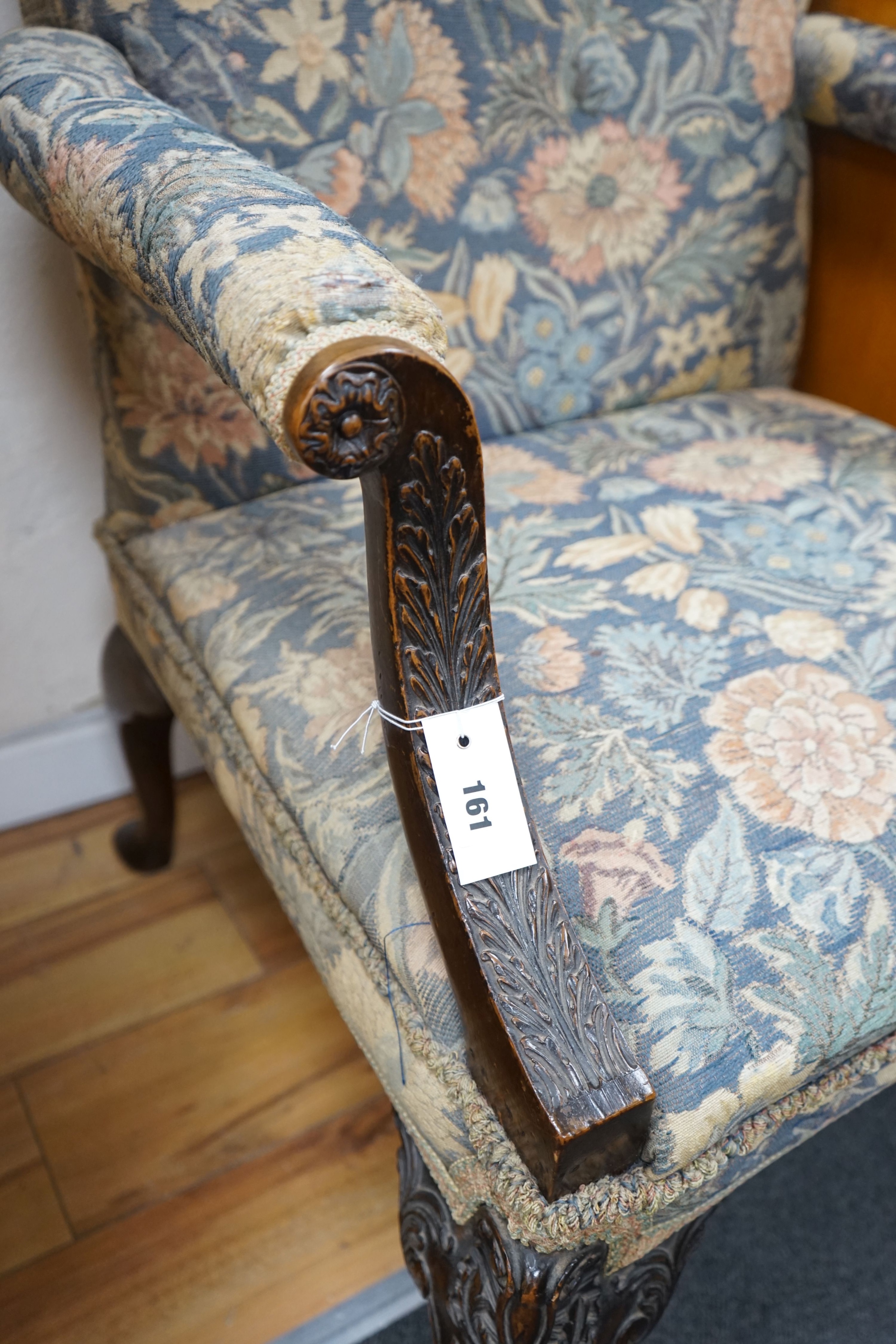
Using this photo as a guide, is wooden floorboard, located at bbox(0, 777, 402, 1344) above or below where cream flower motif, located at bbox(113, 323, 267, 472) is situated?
below

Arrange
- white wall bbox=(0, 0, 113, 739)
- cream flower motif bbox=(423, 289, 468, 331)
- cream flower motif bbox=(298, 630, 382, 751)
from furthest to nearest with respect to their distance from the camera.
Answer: white wall bbox=(0, 0, 113, 739) < cream flower motif bbox=(423, 289, 468, 331) < cream flower motif bbox=(298, 630, 382, 751)

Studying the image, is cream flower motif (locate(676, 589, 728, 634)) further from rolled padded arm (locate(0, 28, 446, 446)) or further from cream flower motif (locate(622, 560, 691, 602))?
rolled padded arm (locate(0, 28, 446, 446))

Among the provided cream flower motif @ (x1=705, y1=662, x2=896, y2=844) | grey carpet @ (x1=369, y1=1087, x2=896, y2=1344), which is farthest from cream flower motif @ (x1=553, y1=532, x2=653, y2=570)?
grey carpet @ (x1=369, y1=1087, x2=896, y2=1344)

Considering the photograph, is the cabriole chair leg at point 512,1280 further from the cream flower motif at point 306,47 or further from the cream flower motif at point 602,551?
the cream flower motif at point 306,47

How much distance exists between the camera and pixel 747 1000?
43 cm

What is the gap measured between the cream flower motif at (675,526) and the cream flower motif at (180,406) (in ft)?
0.89

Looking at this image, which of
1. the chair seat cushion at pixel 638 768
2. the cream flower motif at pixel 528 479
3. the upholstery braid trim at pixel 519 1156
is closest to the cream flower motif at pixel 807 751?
the chair seat cushion at pixel 638 768

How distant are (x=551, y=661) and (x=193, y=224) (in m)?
0.28

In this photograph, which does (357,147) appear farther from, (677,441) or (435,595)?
(435,595)

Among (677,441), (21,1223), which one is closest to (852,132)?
(677,441)

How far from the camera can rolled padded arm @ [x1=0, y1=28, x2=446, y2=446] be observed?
1.09 feet

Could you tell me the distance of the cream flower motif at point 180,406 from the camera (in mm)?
671

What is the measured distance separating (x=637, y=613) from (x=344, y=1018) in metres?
0.28

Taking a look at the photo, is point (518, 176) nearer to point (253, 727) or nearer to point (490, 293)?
point (490, 293)
